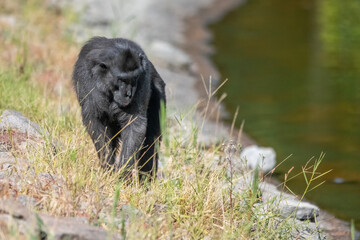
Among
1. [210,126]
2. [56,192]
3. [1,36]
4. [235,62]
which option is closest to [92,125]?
[56,192]

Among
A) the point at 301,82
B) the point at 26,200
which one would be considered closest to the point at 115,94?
the point at 26,200

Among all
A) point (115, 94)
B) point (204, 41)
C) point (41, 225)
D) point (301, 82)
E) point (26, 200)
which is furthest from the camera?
point (204, 41)

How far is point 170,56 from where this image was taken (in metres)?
13.5

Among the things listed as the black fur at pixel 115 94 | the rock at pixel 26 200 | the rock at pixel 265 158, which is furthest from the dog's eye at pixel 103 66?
the rock at pixel 265 158

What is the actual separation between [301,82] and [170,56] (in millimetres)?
2457

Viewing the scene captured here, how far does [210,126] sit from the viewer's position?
9859mm

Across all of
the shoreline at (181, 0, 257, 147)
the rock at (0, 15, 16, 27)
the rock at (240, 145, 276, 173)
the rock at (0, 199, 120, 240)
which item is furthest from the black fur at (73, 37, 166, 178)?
the rock at (0, 15, 16, 27)

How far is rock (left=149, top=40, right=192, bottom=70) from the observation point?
13.2 meters

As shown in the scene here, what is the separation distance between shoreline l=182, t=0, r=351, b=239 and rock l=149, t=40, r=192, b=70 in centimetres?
28

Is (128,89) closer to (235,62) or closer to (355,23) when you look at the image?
(235,62)

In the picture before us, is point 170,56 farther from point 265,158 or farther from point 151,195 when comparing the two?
point 151,195

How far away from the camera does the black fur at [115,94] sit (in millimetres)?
5766

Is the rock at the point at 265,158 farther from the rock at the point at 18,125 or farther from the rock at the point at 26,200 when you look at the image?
the rock at the point at 26,200

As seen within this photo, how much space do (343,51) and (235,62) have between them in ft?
7.78
